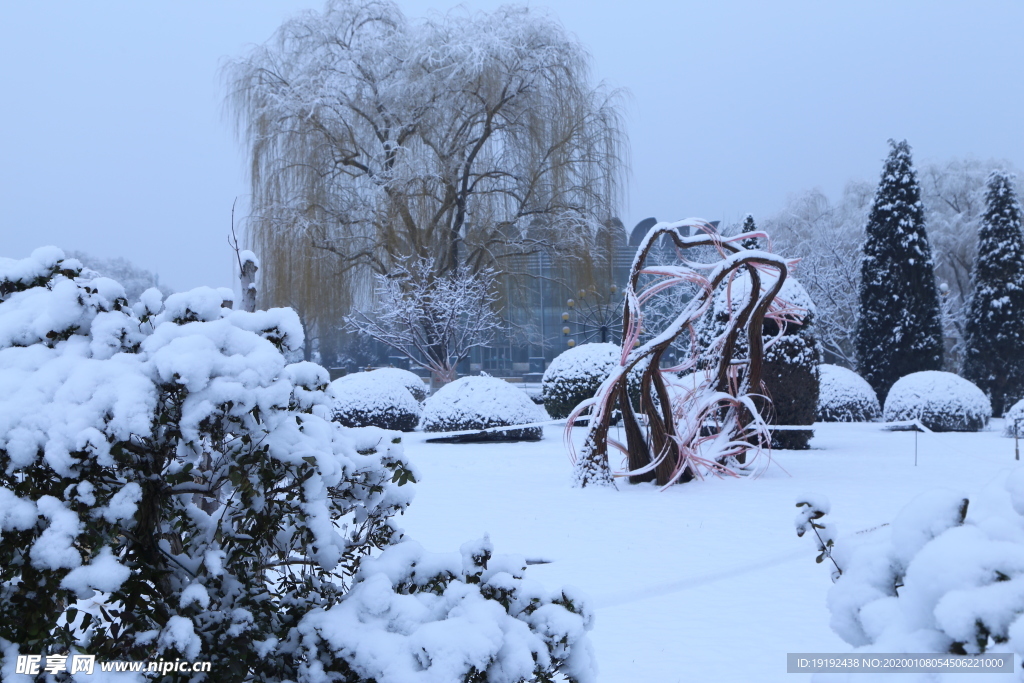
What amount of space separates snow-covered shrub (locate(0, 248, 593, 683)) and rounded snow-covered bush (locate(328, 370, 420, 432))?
926cm

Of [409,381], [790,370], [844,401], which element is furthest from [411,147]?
[790,370]

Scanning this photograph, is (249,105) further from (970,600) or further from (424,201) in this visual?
(970,600)

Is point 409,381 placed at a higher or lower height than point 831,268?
lower

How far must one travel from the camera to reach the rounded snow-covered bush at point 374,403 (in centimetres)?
1142

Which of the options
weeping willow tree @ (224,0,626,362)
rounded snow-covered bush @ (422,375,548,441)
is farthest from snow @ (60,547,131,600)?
weeping willow tree @ (224,0,626,362)

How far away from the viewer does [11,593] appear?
1.76 meters

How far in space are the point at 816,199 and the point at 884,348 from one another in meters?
14.5

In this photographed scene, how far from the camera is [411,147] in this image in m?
17.8

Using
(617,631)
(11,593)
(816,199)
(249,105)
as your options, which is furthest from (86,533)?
(816,199)

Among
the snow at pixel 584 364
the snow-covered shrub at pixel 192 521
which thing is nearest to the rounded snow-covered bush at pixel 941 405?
the snow at pixel 584 364

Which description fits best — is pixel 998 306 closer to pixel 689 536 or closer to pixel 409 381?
pixel 409 381

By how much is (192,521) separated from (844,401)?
12.4 meters

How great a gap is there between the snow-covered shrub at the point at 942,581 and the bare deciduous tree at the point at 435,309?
48.2ft

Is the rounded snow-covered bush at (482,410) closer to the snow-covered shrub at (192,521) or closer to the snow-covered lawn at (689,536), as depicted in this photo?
the snow-covered lawn at (689,536)
